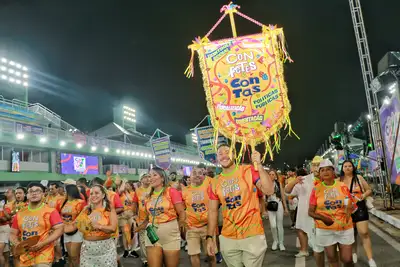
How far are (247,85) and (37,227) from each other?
3.31 meters

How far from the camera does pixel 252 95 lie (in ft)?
16.0

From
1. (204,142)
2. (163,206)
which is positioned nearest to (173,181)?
(204,142)

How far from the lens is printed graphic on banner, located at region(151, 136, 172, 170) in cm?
1912

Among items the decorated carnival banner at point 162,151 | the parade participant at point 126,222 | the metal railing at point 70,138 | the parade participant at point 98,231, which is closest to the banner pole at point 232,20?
the parade participant at point 98,231

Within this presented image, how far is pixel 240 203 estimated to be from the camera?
13.6ft

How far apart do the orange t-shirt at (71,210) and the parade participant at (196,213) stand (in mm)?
2106

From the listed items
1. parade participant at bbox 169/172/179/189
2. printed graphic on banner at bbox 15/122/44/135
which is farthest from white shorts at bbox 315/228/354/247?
printed graphic on banner at bbox 15/122/44/135

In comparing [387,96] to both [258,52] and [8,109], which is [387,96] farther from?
[8,109]

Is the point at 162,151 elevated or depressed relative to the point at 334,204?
elevated

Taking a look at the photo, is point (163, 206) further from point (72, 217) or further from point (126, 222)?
point (126, 222)

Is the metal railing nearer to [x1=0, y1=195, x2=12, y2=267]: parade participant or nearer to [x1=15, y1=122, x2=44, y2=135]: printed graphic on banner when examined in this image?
[x1=15, y1=122, x2=44, y2=135]: printed graphic on banner

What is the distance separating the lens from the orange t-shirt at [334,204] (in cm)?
536

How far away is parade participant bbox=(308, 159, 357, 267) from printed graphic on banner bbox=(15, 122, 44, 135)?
27.8 metres

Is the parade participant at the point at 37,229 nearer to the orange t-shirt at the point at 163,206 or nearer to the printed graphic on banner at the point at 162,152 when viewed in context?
the orange t-shirt at the point at 163,206
